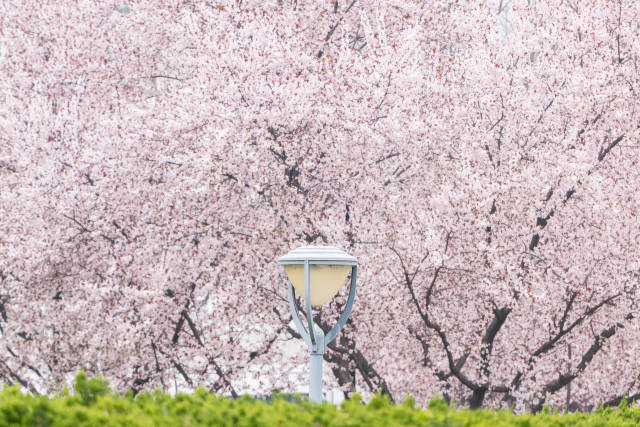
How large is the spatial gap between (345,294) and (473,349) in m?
2.07

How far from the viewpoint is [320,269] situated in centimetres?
785

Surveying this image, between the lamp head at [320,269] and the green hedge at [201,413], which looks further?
the lamp head at [320,269]

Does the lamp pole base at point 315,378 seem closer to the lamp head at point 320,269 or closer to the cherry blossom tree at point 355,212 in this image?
the lamp head at point 320,269

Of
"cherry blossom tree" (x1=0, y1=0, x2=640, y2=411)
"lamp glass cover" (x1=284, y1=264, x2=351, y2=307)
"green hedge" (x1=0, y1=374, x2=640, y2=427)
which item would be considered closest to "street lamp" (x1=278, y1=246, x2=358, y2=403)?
"lamp glass cover" (x1=284, y1=264, x2=351, y2=307)

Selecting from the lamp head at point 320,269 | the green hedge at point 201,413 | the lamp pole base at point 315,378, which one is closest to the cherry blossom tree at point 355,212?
the lamp head at point 320,269

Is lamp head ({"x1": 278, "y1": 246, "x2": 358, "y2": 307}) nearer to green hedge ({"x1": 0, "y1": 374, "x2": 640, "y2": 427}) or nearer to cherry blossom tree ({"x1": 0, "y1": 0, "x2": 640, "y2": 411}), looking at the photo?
green hedge ({"x1": 0, "y1": 374, "x2": 640, "y2": 427})

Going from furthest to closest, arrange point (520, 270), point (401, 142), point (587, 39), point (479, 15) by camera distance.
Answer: point (479, 15) < point (587, 39) < point (401, 142) < point (520, 270)

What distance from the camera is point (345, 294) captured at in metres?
12.4

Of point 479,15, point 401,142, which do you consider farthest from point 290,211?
point 479,15

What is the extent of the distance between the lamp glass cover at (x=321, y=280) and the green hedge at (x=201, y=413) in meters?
2.43

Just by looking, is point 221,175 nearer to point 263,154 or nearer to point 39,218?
point 263,154

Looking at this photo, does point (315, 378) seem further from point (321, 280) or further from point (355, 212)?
point (355, 212)

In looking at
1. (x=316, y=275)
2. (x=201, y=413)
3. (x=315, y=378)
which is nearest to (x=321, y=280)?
(x=316, y=275)

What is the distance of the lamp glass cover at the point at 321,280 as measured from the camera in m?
7.85
